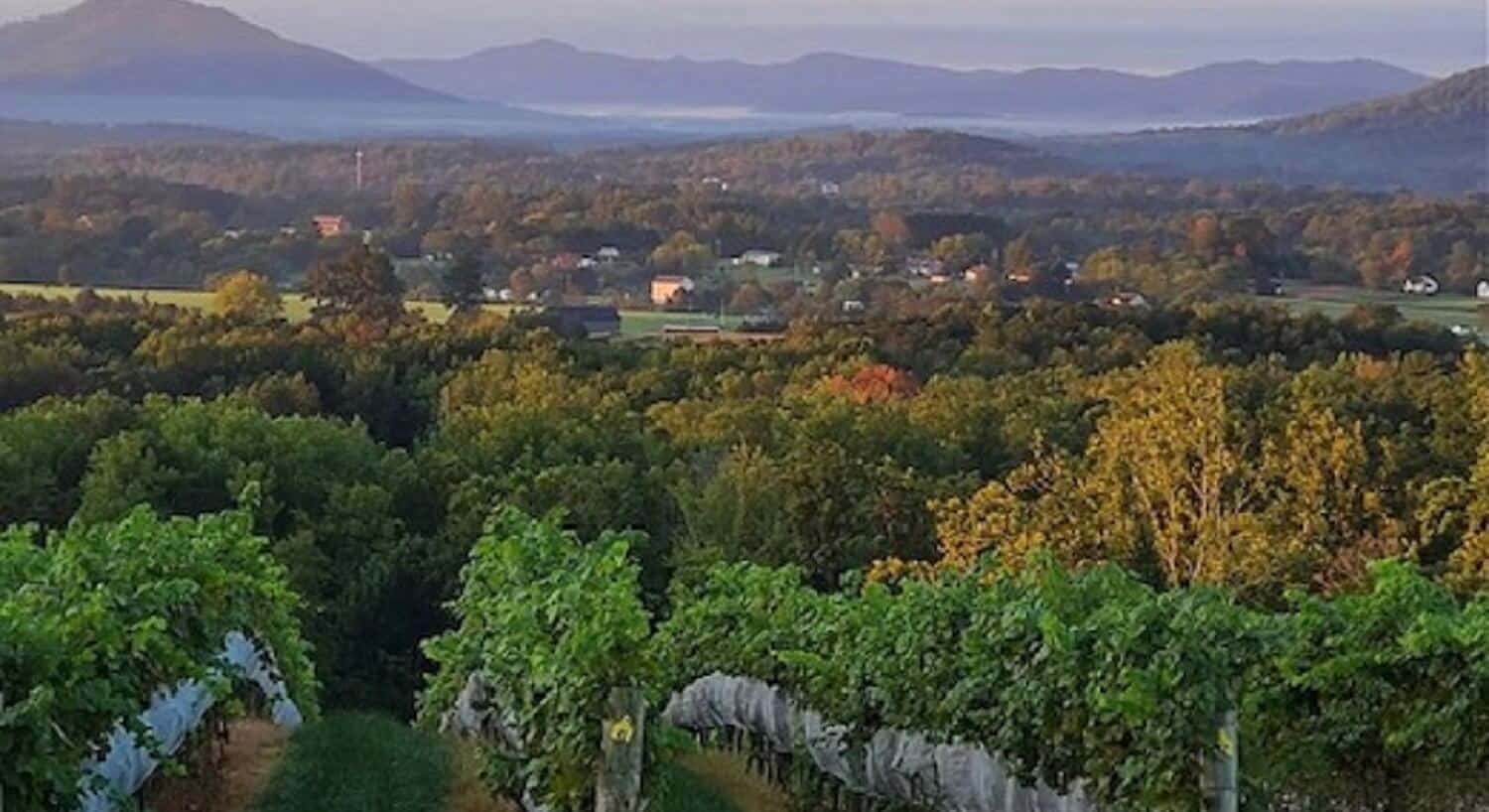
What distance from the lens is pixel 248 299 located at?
63.0 m

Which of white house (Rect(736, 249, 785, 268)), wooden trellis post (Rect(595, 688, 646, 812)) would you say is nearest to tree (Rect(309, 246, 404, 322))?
white house (Rect(736, 249, 785, 268))

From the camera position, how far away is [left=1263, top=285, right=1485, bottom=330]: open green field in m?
63.2

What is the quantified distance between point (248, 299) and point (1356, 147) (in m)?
106

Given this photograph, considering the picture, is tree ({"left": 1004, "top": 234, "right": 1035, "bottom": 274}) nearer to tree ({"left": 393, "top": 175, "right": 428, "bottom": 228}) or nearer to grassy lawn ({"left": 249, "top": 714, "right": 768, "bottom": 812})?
tree ({"left": 393, "top": 175, "right": 428, "bottom": 228})

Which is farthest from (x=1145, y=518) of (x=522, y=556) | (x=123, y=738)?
(x=123, y=738)

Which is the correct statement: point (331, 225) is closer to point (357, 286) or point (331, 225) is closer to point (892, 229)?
point (892, 229)

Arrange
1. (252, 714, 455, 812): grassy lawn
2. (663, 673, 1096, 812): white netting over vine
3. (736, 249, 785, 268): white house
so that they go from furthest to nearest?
(736, 249, 785, 268): white house
(252, 714, 455, 812): grassy lawn
(663, 673, 1096, 812): white netting over vine

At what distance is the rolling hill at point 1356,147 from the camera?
454ft

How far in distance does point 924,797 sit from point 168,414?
947 inches

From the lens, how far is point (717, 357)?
155 ft

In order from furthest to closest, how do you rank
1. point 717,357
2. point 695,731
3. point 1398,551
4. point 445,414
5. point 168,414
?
1. point 717,357
2. point 445,414
3. point 168,414
4. point 1398,551
5. point 695,731

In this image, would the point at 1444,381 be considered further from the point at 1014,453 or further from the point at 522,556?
the point at 522,556

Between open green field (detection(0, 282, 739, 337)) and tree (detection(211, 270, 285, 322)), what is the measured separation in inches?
20.8

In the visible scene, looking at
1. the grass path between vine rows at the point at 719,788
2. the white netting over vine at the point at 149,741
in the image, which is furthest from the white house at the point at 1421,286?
the white netting over vine at the point at 149,741
